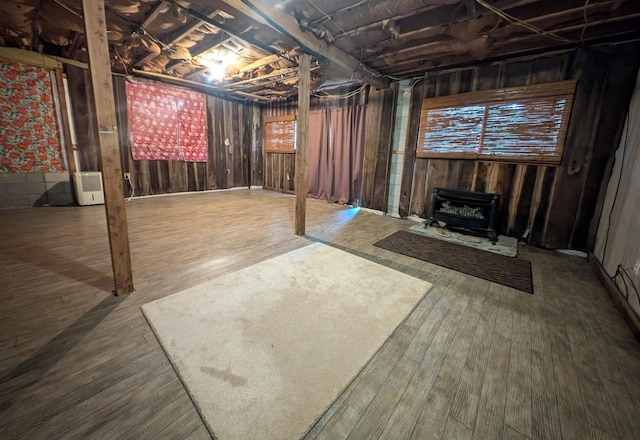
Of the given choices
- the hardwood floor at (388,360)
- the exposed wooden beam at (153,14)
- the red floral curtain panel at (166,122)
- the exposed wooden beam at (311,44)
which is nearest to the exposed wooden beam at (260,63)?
the exposed wooden beam at (311,44)

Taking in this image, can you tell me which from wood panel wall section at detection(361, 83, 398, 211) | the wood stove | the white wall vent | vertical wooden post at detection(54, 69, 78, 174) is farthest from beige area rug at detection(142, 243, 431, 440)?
vertical wooden post at detection(54, 69, 78, 174)

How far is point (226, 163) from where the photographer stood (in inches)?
280

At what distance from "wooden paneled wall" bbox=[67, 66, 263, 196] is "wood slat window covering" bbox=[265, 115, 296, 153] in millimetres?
499

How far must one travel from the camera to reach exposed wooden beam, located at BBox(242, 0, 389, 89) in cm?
248

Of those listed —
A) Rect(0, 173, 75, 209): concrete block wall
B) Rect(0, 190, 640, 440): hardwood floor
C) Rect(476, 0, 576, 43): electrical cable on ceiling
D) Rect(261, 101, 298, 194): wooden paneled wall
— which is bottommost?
Rect(0, 190, 640, 440): hardwood floor

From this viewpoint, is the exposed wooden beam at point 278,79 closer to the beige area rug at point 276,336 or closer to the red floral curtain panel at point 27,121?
the red floral curtain panel at point 27,121

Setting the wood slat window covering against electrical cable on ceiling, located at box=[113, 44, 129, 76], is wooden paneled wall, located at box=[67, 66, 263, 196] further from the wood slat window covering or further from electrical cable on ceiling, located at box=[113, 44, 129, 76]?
the wood slat window covering

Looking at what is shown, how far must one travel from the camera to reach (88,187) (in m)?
4.76

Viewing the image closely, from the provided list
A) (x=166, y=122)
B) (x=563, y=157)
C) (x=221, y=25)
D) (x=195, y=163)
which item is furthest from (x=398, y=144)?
(x=166, y=122)

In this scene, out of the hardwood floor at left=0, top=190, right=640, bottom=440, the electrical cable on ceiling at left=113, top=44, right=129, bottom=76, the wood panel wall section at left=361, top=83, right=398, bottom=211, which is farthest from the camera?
the wood panel wall section at left=361, top=83, right=398, bottom=211

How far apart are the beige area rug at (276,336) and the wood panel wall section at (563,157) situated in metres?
2.52

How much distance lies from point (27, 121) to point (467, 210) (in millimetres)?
7452

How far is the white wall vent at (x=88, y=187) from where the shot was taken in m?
4.66

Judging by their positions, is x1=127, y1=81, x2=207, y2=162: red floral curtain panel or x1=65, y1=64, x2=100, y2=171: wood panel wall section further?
x1=127, y1=81, x2=207, y2=162: red floral curtain panel
